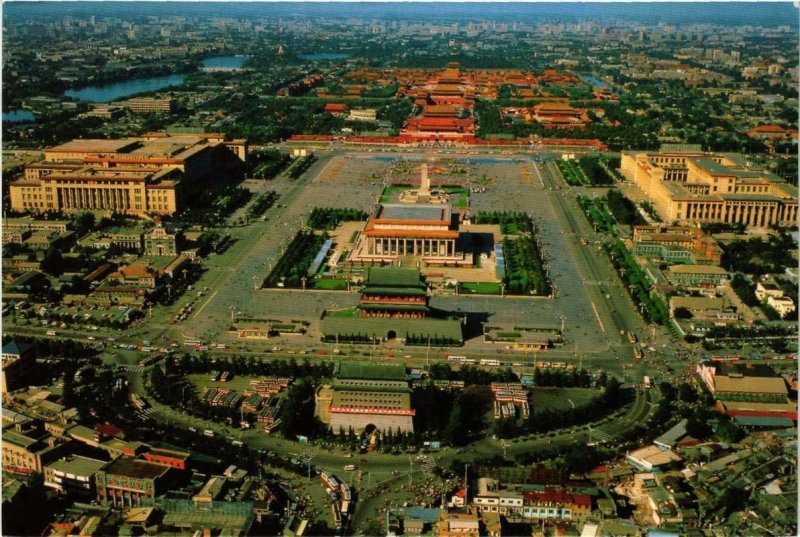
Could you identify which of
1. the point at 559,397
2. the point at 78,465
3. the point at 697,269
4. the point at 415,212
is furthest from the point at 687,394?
the point at 415,212

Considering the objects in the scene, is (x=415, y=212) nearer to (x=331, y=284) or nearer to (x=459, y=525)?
(x=331, y=284)

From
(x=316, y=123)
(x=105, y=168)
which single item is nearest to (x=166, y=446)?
(x=105, y=168)

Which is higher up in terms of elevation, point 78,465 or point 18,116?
point 18,116

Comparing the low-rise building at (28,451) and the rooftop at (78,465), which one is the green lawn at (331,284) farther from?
the rooftop at (78,465)

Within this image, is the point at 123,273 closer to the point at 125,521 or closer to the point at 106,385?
the point at 106,385

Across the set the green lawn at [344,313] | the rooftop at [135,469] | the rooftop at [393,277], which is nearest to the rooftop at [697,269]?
the rooftop at [393,277]
